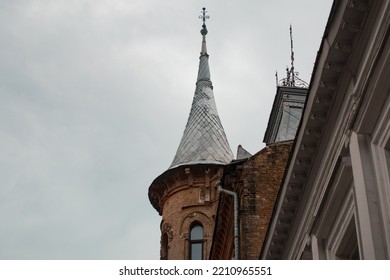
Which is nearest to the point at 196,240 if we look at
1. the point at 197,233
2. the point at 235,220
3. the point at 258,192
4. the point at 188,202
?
the point at 197,233

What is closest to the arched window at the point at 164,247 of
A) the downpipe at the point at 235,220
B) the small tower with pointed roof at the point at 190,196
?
the small tower with pointed roof at the point at 190,196

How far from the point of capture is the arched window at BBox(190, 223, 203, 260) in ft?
111

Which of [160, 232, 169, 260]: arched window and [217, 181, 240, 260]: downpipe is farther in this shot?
[160, 232, 169, 260]: arched window

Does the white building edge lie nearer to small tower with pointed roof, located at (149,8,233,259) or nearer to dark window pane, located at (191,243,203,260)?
dark window pane, located at (191,243,203,260)

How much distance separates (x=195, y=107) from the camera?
128 feet

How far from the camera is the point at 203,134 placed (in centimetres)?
3688

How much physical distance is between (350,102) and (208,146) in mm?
24525

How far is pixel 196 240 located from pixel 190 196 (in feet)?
5.82

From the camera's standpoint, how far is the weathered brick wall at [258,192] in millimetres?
22047

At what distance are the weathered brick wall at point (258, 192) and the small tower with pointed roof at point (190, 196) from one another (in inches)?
386

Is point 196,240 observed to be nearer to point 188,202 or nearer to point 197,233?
point 197,233

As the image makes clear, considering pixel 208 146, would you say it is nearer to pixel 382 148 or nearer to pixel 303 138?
pixel 303 138

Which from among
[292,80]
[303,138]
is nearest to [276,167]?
[292,80]

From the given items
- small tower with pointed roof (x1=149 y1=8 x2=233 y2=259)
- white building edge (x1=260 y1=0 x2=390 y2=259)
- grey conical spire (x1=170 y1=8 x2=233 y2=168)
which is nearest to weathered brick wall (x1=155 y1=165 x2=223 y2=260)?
small tower with pointed roof (x1=149 y1=8 x2=233 y2=259)
